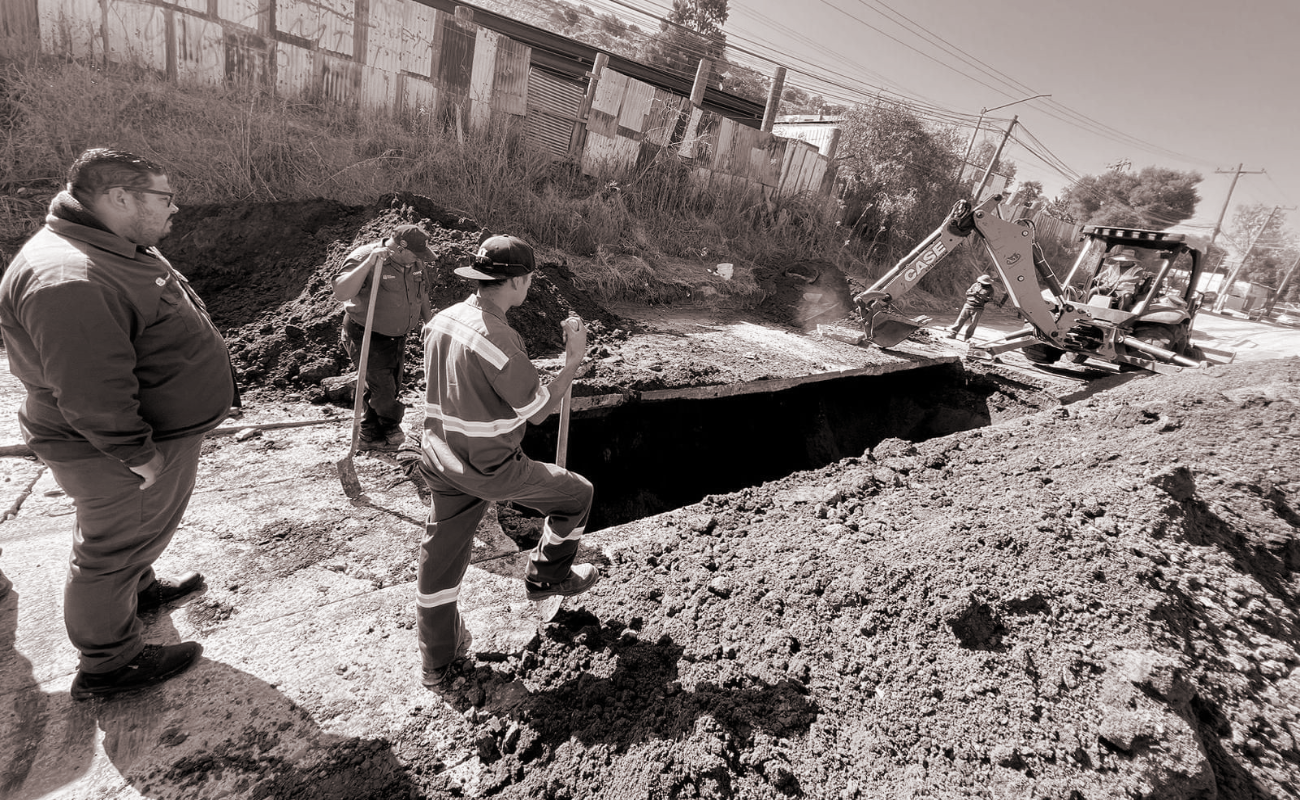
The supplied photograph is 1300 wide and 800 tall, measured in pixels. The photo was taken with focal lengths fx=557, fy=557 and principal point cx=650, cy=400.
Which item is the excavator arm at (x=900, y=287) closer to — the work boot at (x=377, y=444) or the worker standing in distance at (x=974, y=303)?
the worker standing in distance at (x=974, y=303)

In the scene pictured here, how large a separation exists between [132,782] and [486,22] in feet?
45.6

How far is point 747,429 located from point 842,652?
3.78 m

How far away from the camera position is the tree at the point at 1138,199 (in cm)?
3544

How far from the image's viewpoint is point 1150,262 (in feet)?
27.7

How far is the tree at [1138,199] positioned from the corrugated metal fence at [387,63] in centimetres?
A: 3596

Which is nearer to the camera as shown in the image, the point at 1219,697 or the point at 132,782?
the point at 132,782

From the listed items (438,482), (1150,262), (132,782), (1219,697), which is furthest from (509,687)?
(1150,262)

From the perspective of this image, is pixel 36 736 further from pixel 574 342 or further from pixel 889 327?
pixel 889 327

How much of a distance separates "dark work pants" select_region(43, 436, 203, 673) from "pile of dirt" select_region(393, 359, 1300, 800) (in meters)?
1.06

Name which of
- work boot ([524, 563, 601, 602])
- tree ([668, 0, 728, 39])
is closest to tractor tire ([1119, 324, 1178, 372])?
work boot ([524, 563, 601, 602])

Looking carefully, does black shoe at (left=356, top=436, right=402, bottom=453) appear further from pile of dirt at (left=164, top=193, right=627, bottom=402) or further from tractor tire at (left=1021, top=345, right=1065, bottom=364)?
tractor tire at (left=1021, top=345, right=1065, bottom=364)

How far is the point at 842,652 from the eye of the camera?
2260 millimetres

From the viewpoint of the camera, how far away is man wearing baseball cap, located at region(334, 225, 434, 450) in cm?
356

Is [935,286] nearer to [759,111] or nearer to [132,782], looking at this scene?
[759,111]
